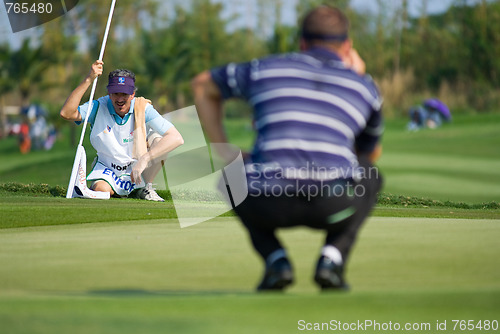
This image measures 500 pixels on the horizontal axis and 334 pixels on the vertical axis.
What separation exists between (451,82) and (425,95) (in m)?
4.31

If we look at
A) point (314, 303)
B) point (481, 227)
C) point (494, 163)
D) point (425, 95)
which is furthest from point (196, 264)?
point (425, 95)

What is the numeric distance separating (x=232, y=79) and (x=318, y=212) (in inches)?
28.6

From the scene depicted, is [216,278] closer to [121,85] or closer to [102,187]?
[121,85]

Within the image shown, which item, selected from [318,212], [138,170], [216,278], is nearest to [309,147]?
[318,212]

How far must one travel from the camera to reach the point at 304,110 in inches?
160

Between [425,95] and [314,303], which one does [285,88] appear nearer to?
[314,303]

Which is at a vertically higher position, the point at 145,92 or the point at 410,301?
the point at 410,301

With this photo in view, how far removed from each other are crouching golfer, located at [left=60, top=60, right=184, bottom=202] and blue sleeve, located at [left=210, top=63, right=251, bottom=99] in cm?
497

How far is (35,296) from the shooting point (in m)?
3.83

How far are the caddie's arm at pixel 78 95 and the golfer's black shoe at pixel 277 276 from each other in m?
5.31

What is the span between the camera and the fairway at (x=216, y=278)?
10.4ft

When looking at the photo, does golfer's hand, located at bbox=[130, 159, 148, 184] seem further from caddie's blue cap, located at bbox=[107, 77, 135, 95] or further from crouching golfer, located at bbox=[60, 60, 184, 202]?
caddie's blue cap, located at bbox=[107, 77, 135, 95]

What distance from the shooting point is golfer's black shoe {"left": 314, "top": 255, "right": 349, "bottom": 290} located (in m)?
3.94

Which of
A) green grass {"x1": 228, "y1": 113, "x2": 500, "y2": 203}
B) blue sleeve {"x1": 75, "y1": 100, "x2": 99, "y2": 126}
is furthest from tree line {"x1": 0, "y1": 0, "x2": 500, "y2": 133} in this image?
blue sleeve {"x1": 75, "y1": 100, "x2": 99, "y2": 126}
